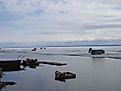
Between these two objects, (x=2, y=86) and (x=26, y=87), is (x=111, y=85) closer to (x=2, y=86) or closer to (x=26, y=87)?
(x=26, y=87)

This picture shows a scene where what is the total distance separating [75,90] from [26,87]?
7.37 m

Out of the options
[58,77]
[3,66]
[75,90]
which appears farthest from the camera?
[3,66]

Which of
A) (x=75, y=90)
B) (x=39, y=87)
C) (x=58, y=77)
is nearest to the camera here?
(x=75, y=90)

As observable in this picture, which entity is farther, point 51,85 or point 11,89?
point 51,85

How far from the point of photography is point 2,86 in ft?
125

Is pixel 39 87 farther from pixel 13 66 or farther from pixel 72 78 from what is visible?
pixel 13 66

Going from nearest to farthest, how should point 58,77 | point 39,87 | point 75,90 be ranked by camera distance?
point 75,90
point 39,87
point 58,77

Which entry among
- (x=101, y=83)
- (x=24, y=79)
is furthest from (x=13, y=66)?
(x=101, y=83)

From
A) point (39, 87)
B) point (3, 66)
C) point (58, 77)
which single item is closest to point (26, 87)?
point (39, 87)

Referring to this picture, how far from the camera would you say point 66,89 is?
36875 millimetres

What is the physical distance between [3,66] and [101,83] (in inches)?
1157

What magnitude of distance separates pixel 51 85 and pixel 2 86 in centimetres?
705

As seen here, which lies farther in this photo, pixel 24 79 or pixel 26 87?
pixel 24 79

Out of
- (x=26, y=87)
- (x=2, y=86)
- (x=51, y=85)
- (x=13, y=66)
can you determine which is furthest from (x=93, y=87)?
(x=13, y=66)
